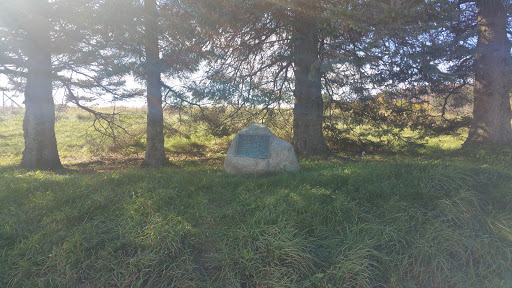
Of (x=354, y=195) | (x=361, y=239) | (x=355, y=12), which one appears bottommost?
(x=361, y=239)

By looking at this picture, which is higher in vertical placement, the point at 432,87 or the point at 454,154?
the point at 432,87

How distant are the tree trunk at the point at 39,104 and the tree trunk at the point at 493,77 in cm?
1155

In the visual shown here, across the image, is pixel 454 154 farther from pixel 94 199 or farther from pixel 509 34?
pixel 94 199

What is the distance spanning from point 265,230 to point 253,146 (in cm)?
278

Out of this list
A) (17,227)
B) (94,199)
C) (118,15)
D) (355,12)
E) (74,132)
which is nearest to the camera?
(17,227)

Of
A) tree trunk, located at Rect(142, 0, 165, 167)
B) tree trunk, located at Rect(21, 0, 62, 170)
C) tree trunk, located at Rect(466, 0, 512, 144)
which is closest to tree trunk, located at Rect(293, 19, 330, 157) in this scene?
tree trunk, located at Rect(142, 0, 165, 167)

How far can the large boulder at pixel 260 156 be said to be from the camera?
5641 millimetres

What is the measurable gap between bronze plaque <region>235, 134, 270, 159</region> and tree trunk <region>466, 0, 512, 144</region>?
22.7ft

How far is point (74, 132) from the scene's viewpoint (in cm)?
1498

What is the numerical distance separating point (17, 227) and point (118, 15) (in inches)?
192

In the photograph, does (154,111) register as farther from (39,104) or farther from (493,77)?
(493,77)

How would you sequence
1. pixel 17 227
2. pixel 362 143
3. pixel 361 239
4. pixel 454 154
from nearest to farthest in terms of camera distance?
pixel 361 239, pixel 17 227, pixel 454 154, pixel 362 143

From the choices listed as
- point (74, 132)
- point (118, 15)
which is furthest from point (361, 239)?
point (74, 132)

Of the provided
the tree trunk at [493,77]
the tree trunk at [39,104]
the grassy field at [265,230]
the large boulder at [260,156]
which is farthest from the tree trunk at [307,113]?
the tree trunk at [39,104]
